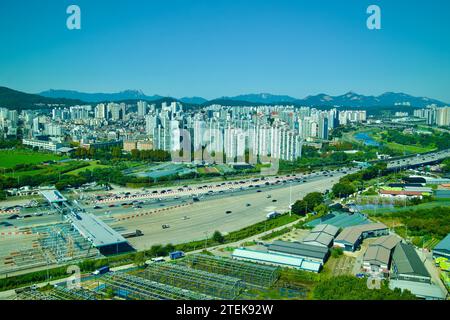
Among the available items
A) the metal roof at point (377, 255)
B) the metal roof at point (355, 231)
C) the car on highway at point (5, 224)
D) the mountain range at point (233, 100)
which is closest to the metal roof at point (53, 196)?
the car on highway at point (5, 224)

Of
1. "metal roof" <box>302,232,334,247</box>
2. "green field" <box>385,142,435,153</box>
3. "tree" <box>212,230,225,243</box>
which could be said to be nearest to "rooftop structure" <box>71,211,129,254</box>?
"tree" <box>212,230,225,243</box>

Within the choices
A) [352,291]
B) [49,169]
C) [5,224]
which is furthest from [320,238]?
[49,169]

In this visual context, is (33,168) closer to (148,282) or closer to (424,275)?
(148,282)

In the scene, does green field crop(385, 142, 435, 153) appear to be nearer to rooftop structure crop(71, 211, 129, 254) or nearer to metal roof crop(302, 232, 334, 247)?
metal roof crop(302, 232, 334, 247)

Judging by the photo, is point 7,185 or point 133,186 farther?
point 133,186

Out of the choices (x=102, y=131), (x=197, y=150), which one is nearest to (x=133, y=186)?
(x=197, y=150)

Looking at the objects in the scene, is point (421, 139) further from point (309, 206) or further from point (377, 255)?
point (377, 255)
